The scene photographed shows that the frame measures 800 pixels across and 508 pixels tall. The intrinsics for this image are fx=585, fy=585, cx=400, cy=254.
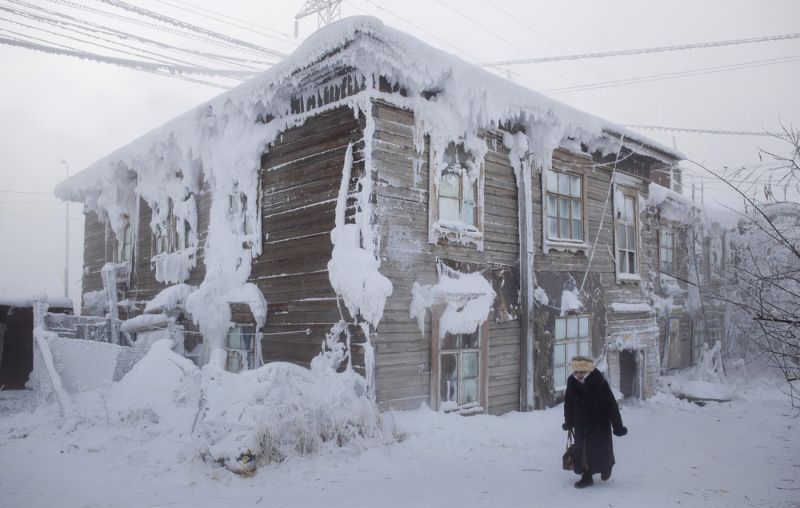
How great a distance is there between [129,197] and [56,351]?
6.21m

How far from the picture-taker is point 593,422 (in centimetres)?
649

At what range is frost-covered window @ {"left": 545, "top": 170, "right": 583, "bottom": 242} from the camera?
1230 centimetres

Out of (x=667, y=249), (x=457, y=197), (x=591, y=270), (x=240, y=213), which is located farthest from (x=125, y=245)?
(x=667, y=249)

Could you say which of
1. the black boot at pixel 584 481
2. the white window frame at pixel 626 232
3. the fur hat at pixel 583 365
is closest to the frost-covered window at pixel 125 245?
the white window frame at pixel 626 232

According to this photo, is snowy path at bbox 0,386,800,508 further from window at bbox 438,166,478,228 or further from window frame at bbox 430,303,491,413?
window at bbox 438,166,478,228

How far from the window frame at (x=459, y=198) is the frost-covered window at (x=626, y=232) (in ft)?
17.1

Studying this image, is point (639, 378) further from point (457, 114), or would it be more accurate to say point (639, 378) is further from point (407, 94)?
point (407, 94)

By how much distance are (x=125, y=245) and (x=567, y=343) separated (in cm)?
1198

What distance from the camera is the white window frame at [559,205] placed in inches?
474

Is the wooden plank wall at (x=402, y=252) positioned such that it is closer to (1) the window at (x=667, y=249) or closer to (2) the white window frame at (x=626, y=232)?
(2) the white window frame at (x=626, y=232)

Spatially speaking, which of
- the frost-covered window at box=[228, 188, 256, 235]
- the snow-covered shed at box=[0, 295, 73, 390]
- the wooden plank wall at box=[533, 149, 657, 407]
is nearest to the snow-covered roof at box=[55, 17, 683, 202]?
the wooden plank wall at box=[533, 149, 657, 407]

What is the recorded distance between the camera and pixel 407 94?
9.47m

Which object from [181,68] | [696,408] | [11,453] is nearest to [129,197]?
[181,68]

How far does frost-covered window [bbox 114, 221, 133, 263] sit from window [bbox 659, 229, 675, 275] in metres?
16.2
